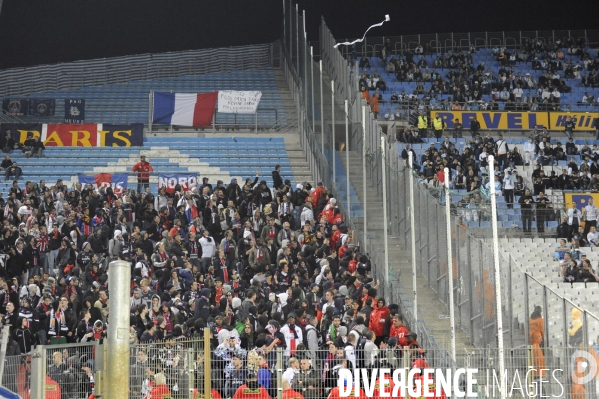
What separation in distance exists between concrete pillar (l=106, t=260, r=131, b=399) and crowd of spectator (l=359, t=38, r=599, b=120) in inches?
1204

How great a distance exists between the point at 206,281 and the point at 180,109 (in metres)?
17.3

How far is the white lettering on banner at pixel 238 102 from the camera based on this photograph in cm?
3938

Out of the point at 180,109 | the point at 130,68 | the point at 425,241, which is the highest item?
the point at 130,68

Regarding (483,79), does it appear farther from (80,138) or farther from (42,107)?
(42,107)

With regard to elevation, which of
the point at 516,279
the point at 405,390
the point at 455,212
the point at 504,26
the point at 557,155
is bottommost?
the point at 405,390

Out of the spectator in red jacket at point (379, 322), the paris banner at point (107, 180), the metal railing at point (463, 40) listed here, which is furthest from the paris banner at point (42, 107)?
the spectator in red jacket at point (379, 322)

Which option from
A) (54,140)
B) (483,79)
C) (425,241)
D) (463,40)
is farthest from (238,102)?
(425,241)

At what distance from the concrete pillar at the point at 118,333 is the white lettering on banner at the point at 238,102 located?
3172cm

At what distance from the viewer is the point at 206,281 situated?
2292 centimetres

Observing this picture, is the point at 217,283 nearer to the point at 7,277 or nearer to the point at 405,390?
the point at 7,277

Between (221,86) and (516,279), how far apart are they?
101ft

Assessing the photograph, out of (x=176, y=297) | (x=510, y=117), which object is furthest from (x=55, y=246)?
(x=510, y=117)

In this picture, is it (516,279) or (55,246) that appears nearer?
(516,279)

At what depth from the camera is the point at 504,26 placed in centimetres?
5094
